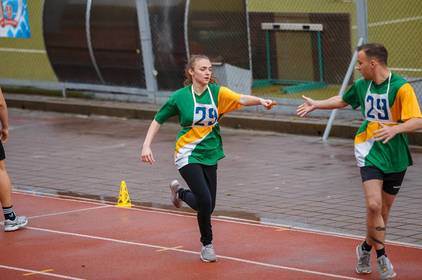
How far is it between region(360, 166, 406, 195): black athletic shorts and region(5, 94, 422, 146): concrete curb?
6.58 m

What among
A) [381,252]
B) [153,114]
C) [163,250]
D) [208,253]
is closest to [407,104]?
[381,252]

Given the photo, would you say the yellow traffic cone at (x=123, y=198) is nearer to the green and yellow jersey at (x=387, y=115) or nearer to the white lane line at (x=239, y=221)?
the white lane line at (x=239, y=221)

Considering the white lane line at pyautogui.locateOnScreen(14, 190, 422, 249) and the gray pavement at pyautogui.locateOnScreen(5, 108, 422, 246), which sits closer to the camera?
the white lane line at pyautogui.locateOnScreen(14, 190, 422, 249)

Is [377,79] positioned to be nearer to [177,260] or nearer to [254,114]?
[177,260]

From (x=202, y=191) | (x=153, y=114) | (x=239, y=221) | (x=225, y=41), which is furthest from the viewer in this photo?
(x=153, y=114)

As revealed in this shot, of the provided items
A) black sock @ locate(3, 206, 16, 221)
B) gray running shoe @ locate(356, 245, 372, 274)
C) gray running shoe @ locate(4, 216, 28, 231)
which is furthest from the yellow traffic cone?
gray running shoe @ locate(356, 245, 372, 274)

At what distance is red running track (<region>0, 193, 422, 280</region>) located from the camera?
924 cm

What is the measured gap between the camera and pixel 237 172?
1433cm

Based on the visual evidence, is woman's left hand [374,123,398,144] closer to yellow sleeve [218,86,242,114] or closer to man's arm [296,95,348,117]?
man's arm [296,95,348,117]

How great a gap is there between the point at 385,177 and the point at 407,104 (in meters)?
0.62

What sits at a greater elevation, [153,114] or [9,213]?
[9,213]

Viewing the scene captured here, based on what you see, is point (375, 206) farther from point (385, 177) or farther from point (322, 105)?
point (322, 105)

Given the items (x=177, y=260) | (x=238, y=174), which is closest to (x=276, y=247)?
(x=177, y=260)

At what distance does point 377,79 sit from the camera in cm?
856
